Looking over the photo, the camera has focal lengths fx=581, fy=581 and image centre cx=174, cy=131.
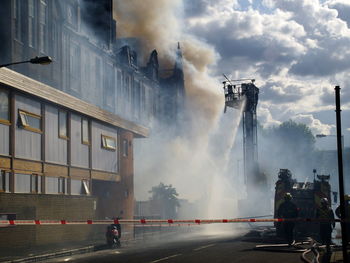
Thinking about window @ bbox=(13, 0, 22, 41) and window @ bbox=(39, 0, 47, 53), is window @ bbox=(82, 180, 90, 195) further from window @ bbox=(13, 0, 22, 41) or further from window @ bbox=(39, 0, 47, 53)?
window @ bbox=(39, 0, 47, 53)

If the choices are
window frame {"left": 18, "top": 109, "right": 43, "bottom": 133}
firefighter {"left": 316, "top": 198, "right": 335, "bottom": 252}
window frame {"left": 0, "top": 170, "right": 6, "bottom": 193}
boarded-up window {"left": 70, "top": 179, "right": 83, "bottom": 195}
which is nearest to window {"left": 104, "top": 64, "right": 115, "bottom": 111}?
boarded-up window {"left": 70, "top": 179, "right": 83, "bottom": 195}

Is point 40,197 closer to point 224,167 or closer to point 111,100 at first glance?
point 111,100

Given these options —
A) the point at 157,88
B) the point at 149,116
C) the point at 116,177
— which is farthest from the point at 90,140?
the point at 157,88

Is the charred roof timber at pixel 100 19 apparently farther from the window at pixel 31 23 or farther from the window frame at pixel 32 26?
the window at pixel 31 23

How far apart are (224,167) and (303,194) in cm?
5166

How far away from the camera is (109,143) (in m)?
41.2

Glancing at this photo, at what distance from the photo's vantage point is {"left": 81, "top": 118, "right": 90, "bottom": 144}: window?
36.7 m

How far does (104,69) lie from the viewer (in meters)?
58.3

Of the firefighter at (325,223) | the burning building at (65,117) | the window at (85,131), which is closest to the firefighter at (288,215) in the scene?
the firefighter at (325,223)

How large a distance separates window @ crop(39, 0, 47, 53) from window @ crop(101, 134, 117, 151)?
9509 millimetres

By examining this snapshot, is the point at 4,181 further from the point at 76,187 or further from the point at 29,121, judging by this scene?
the point at 76,187

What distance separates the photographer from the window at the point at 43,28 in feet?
147

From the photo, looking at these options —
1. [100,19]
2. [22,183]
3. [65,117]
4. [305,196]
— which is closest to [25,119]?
[22,183]

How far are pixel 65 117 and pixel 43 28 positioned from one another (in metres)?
13.7
